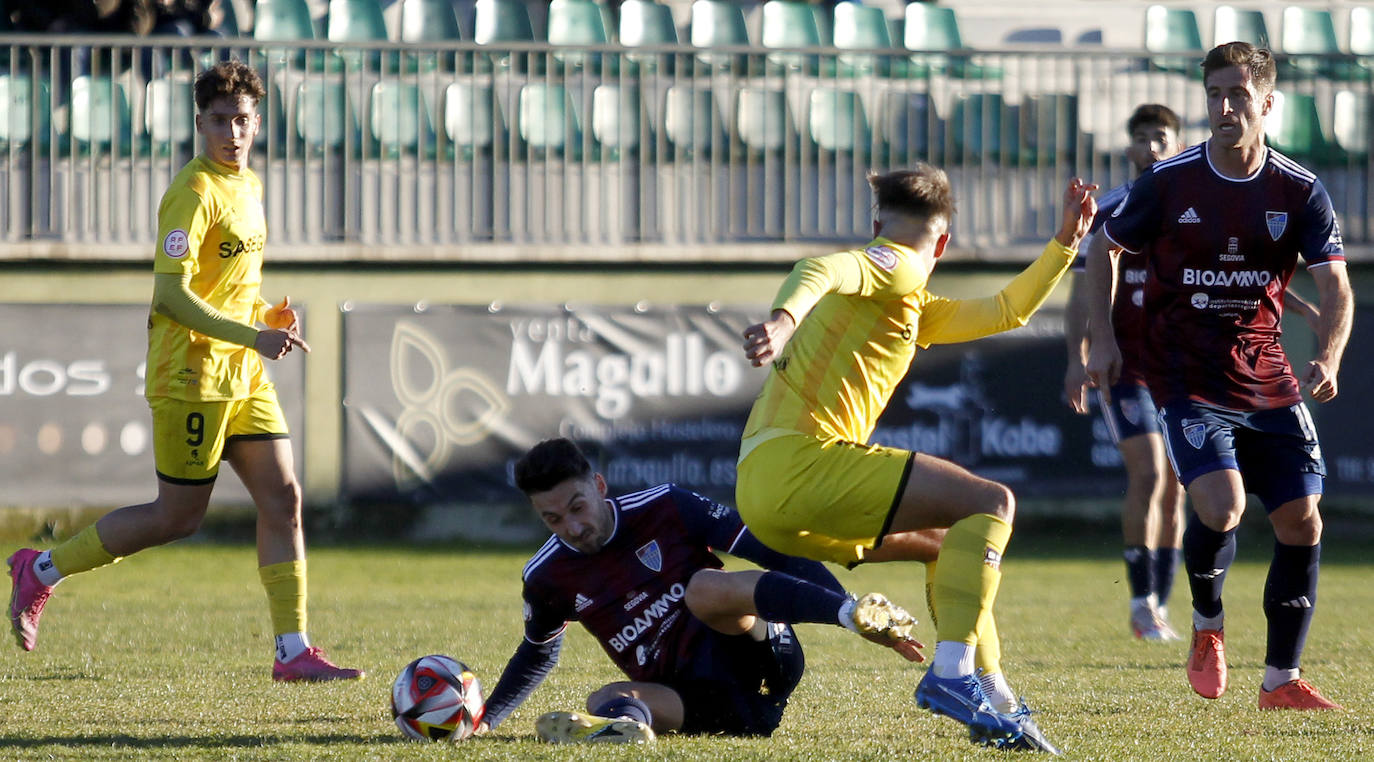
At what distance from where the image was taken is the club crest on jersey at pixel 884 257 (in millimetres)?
4199

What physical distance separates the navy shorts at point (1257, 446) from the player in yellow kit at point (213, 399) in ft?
9.34

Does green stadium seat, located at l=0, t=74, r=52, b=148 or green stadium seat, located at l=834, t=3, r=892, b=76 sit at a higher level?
green stadium seat, located at l=834, t=3, r=892, b=76

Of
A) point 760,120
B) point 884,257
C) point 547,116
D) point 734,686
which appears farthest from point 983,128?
point 734,686

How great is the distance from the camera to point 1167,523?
751 centimetres

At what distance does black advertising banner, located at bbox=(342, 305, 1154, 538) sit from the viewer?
12.3 m

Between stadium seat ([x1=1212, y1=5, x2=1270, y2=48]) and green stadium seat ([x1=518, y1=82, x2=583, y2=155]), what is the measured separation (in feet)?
21.6

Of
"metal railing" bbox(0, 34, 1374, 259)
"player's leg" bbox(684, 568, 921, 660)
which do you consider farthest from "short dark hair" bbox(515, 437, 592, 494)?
"metal railing" bbox(0, 34, 1374, 259)

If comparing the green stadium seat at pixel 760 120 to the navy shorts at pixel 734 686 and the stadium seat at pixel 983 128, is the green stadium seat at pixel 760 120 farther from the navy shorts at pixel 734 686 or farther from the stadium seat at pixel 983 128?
the navy shorts at pixel 734 686

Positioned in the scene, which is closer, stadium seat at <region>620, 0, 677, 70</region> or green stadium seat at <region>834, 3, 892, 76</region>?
stadium seat at <region>620, 0, 677, 70</region>

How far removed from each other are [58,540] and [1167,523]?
7.78 meters

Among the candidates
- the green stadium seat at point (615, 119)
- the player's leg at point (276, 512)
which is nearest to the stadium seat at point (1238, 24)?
the green stadium seat at point (615, 119)

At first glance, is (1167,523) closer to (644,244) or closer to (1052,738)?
(1052,738)

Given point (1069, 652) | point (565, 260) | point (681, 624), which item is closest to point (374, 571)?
point (565, 260)

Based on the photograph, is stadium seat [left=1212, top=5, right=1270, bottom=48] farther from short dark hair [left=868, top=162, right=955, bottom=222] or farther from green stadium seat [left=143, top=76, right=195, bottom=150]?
short dark hair [left=868, top=162, right=955, bottom=222]
